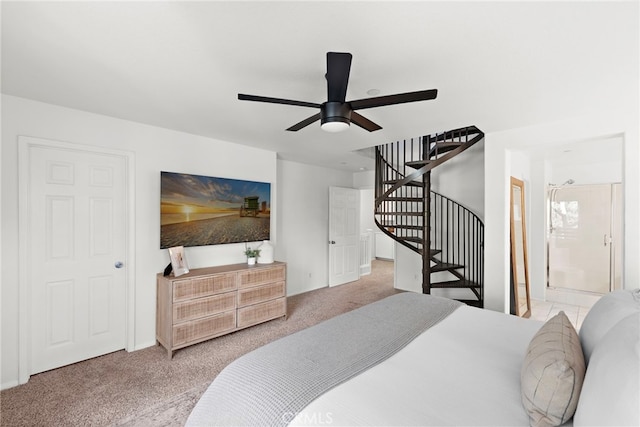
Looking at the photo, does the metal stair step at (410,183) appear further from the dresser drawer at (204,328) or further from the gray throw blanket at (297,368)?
the dresser drawer at (204,328)

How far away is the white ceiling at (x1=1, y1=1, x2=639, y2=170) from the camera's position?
4.53ft

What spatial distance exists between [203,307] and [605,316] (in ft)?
10.2

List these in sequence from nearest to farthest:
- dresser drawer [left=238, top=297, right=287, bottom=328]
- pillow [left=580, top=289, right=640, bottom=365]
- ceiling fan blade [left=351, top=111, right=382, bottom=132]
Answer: pillow [left=580, top=289, right=640, bottom=365] < ceiling fan blade [left=351, top=111, right=382, bottom=132] < dresser drawer [left=238, top=297, right=287, bottom=328]

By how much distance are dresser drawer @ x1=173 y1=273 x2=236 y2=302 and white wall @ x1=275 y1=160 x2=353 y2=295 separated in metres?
1.47

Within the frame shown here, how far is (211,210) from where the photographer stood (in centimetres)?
348

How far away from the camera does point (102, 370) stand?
2564mm

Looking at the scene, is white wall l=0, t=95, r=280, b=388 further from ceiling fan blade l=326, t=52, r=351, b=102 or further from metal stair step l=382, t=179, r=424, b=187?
ceiling fan blade l=326, t=52, r=351, b=102

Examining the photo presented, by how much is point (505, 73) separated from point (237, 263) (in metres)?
3.39

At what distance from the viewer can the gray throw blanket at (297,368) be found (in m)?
1.16

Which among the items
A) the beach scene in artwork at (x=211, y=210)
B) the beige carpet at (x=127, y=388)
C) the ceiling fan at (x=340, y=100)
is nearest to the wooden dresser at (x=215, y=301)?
the beige carpet at (x=127, y=388)

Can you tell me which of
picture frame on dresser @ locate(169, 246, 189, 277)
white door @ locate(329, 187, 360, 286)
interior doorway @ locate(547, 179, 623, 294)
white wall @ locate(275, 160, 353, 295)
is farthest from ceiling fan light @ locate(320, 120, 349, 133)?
interior doorway @ locate(547, 179, 623, 294)

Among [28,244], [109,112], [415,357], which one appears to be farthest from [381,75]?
[28,244]

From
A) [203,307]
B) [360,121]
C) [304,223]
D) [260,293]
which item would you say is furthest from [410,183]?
[203,307]

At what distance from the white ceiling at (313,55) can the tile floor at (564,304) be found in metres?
2.86
